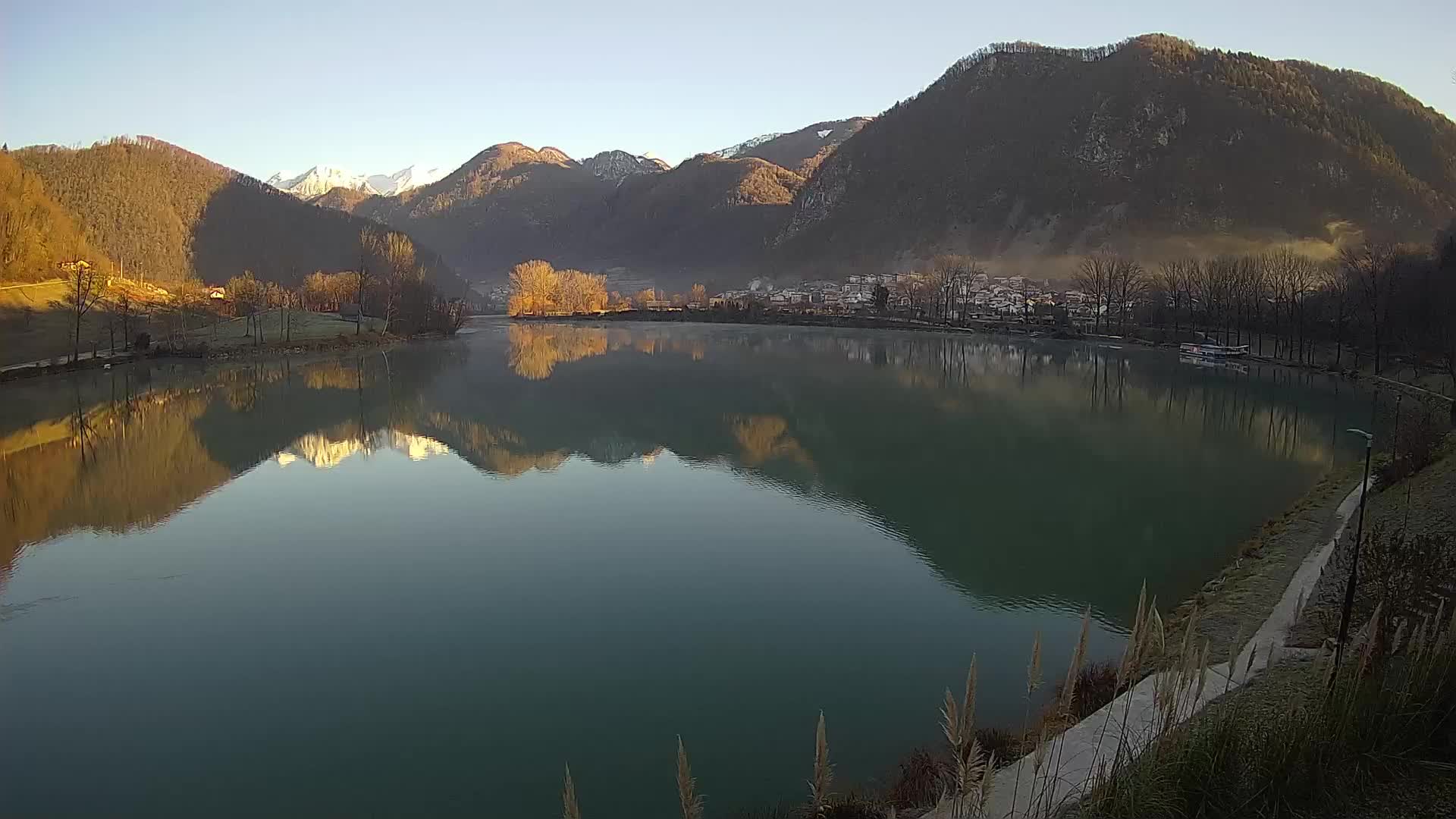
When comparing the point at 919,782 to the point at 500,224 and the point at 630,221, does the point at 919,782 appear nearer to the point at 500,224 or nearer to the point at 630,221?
the point at 630,221

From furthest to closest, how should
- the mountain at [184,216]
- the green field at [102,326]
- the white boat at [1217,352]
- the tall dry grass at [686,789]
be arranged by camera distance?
1. the mountain at [184,216]
2. the white boat at [1217,352]
3. the green field at [102,326]
4. the tall dry grass at [686,789]

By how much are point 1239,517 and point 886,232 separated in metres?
117

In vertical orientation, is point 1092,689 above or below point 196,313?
below

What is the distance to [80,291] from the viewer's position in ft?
111

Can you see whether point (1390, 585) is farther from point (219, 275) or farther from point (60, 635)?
point (219, 275)

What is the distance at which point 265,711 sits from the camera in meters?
6.39

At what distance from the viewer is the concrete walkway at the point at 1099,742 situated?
3.88m

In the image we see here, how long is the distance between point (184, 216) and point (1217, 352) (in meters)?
97.7

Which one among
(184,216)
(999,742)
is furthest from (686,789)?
(184,216)

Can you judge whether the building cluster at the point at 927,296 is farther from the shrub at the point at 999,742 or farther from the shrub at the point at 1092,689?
the shrub at the point at 999,742

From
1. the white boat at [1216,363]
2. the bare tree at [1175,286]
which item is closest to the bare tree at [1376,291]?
the white boat at [1216,363]

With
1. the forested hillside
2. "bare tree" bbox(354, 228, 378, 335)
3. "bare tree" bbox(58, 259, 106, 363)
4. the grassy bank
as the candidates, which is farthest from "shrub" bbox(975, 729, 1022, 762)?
the forested hillside

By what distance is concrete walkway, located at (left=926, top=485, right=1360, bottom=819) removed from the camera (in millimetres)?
3875

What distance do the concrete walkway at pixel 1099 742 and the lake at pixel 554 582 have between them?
1.06m
